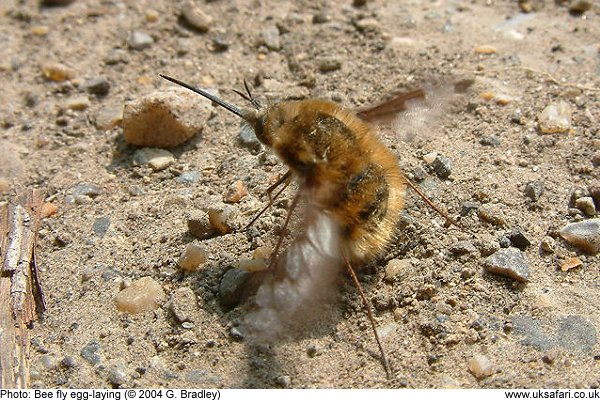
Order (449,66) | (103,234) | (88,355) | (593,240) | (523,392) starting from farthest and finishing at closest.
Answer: (449,66) < (103,234) < (593,240) < (88,355) < (523,392)

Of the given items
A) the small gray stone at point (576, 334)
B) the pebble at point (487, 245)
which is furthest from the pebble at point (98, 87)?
the small gray stone at point (576, 334)

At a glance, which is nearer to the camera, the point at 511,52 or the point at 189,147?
the point at 189,147

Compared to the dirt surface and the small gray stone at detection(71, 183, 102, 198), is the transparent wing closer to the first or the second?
the dirt surface

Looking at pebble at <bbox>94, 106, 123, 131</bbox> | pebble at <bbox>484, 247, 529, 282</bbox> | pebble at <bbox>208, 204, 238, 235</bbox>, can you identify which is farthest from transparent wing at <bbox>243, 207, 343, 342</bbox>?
pebble at <bbox>94, 106, 123, 131</bbox>

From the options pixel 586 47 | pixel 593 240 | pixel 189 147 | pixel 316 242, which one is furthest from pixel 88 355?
pixel 586 47

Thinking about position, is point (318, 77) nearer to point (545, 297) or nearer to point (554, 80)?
point (554, 80)

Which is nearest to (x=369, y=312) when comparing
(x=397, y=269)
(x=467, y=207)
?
(x=397, y=269)

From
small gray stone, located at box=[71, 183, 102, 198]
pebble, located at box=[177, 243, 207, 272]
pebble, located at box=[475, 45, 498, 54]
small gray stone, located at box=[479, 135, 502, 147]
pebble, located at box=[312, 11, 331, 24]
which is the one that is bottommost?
small gray stone, located at box=[71, 183, 102, 198]

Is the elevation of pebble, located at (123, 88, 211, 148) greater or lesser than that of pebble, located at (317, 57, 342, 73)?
lesser
